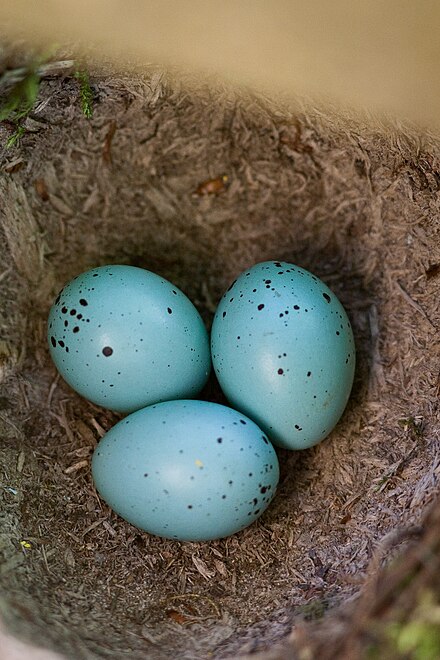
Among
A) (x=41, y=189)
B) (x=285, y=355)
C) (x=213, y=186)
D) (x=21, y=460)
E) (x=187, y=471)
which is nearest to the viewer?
(x=187, y=471)

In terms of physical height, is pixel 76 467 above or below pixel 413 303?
below

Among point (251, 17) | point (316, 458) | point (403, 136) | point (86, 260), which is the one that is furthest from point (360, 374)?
point (251, 17)

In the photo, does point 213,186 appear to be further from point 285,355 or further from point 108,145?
point 285,355

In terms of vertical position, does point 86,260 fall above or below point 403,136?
below

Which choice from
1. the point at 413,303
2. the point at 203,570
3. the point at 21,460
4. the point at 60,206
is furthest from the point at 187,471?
the point at 60,206

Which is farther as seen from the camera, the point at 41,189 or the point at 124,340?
the point at 41,189

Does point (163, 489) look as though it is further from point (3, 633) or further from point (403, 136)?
point (403, 136)

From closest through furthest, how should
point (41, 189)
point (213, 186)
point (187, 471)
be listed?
point (187, 471)
point (41, 189)
point (213, 186)
